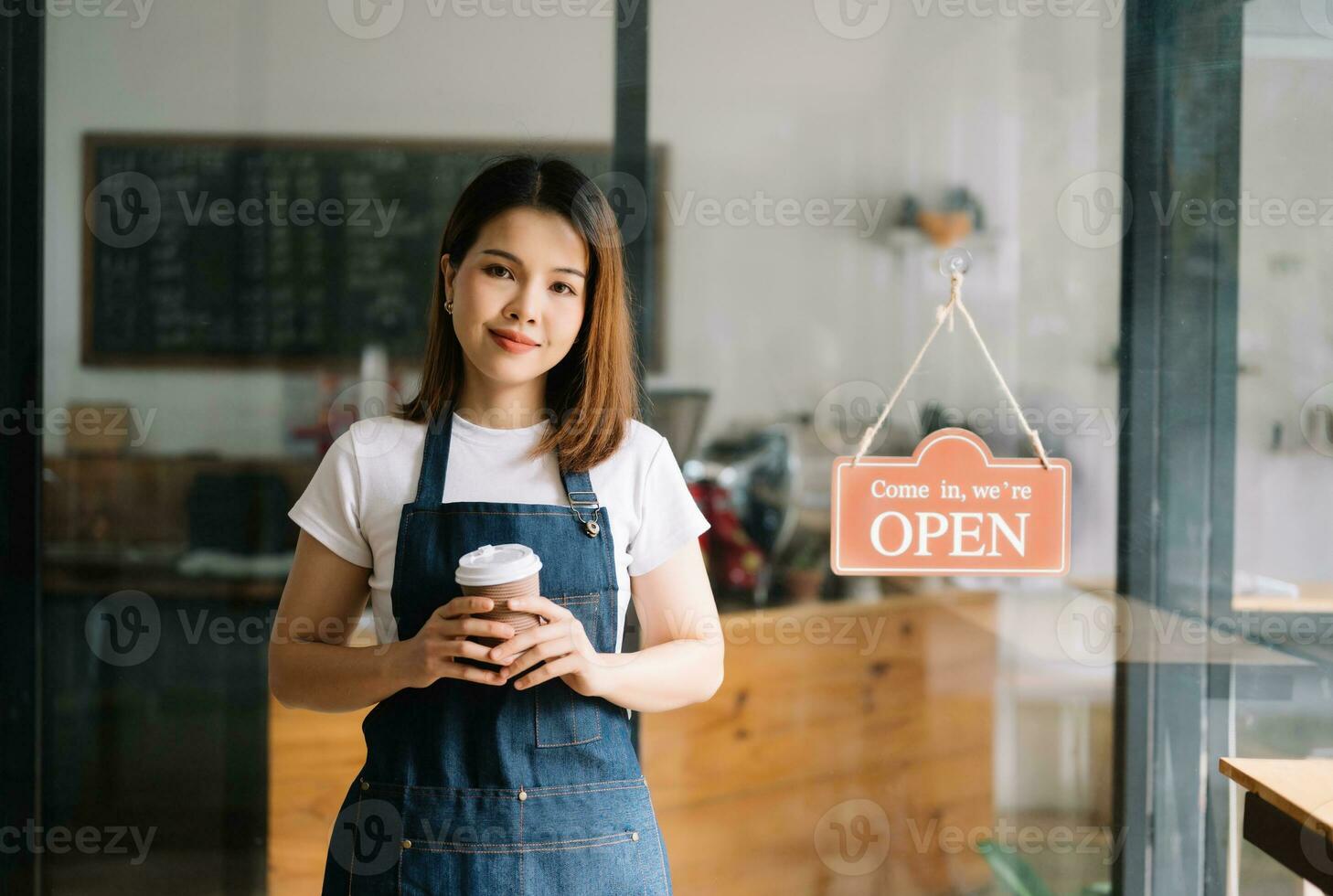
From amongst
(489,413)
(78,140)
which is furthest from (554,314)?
(78,140)

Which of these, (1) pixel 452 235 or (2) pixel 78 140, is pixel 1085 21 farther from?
(2) pixel 78 140

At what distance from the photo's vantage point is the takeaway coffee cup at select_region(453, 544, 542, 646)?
1.21 meters

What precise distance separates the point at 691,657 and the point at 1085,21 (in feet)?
4.91

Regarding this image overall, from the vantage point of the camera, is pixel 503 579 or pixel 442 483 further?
pixel 442 483

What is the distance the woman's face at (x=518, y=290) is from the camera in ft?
4.74

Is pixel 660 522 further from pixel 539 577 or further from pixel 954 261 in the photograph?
pixel 954 261

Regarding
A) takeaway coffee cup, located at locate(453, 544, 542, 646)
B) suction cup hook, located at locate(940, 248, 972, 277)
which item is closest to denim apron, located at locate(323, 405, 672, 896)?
takeaway coffee cup, located at locate(453, 544, 542, 646)

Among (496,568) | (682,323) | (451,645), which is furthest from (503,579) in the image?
(682,323)

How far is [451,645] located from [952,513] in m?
1.08

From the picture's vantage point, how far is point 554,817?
54.6 inches

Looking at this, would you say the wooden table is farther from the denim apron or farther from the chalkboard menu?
the chalkboard menu

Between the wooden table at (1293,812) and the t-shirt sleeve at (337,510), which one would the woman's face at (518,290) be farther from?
the wooden table at (1293,812)

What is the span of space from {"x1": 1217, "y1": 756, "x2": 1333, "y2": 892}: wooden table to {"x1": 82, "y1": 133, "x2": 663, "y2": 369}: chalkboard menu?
1.24 meters

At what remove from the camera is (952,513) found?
2.01 metres
